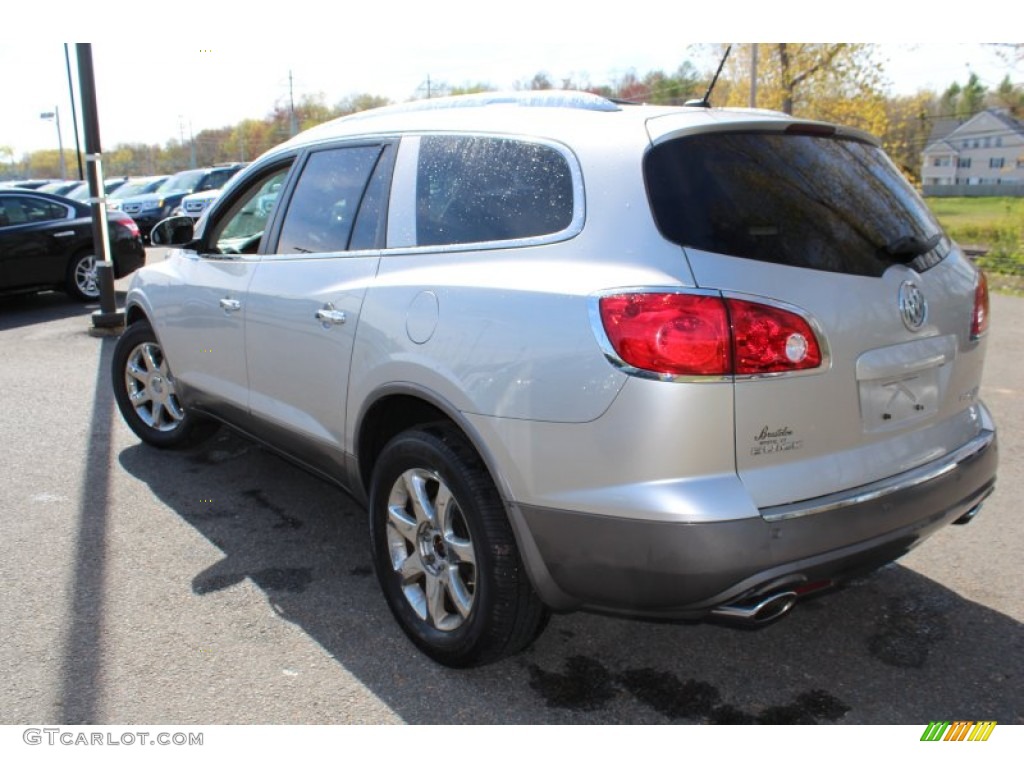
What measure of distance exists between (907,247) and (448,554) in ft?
5.81

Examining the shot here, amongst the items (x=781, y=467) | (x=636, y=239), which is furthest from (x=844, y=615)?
(x=636, y=239)

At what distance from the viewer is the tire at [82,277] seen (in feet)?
36.9

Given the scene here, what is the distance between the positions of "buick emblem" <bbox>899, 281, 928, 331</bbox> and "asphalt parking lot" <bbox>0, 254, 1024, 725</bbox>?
1.18m

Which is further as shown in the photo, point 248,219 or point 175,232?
point 175,232

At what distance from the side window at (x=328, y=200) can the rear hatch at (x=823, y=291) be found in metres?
1.41

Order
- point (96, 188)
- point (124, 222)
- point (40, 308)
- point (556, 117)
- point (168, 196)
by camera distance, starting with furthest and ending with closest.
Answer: point (168, 196)
point (124, 222)
point (40, 308)
point (96, 188)
point (556, 117)

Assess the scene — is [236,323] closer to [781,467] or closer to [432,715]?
[432,715]

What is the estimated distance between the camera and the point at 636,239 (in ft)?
8.17

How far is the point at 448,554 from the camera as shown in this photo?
3.02 m

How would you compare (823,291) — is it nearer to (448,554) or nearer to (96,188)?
(448,554)

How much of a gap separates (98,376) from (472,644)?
5.76 m

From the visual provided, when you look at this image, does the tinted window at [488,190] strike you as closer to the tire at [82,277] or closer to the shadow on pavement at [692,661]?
the shadow on pavement at [692,661]
